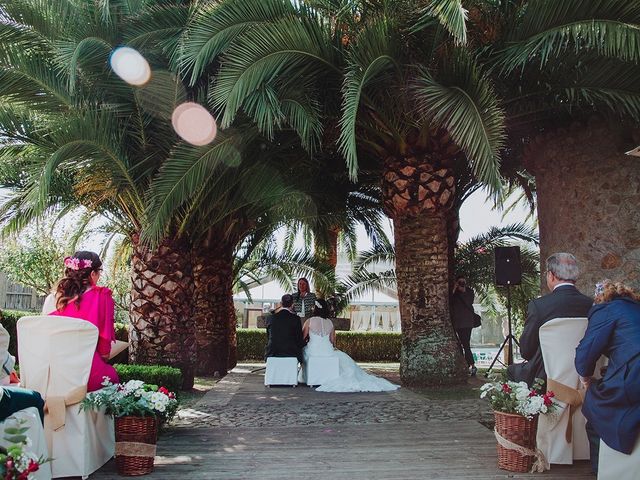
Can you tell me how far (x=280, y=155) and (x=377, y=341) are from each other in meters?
12.4

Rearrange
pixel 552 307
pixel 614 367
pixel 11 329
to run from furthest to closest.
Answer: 1. pixel 11 329
2. pixel 552 307
3. pixel 614 367

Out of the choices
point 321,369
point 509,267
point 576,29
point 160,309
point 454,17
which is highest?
point 576,29

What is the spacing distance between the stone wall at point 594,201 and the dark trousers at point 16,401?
7.07 metres

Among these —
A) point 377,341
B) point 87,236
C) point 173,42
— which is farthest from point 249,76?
point 377,341

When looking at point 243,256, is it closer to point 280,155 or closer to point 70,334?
point 280,155

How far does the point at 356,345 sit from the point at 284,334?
10.7m

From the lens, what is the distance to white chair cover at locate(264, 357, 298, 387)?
9461mm

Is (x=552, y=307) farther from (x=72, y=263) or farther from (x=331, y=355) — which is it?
(x=331, y=355)

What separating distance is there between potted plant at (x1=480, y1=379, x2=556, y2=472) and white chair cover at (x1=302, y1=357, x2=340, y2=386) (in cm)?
554

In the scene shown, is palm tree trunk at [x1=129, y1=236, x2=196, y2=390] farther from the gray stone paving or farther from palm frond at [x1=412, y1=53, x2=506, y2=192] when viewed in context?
palm frond at [x1=412, y1=53, x2=506, y2=192]

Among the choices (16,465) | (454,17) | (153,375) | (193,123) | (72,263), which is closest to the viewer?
(16,465)

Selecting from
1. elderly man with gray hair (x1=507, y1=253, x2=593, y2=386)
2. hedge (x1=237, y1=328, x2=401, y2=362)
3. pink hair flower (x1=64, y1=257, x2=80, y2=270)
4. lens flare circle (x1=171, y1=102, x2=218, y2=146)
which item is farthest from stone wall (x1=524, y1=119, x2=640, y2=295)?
hedge (x1=237, y1=328, x2=401, y2=362)

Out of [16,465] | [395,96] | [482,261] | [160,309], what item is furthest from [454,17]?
[482,261]

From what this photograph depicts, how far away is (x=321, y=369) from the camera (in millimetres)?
9523
